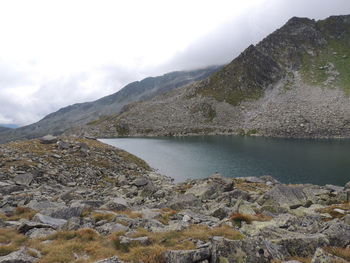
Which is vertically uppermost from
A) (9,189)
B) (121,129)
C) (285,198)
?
(121,129)

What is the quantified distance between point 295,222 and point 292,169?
53005 mm

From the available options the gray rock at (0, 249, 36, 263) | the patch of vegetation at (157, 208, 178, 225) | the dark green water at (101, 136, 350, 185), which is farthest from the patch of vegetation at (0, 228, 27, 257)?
the dark green water at (101, 136, 350, 185)

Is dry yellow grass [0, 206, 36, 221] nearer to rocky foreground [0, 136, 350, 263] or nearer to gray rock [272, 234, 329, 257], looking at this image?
rocky foreground [0, 136, 350, 263]

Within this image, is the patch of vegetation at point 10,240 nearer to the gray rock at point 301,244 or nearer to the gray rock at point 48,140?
the gray rock at point 301,244

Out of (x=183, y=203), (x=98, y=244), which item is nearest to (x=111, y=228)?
(x=98, y=244)

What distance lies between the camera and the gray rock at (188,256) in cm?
1107

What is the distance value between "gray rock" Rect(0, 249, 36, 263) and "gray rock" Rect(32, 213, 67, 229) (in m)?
4.97

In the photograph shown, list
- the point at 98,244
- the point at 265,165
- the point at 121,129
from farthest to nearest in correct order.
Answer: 1. the point at 121,129
2. the point at 265,165
3. the point at 98,244

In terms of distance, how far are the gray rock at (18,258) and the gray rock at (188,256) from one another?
6566mm

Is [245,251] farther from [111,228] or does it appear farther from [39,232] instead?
[39,232]

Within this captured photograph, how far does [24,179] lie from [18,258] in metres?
25.8

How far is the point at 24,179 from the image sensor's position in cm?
3438

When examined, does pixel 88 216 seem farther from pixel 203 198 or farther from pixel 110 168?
pixel 110 168

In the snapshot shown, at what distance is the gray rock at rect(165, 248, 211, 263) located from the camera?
11066 mm
